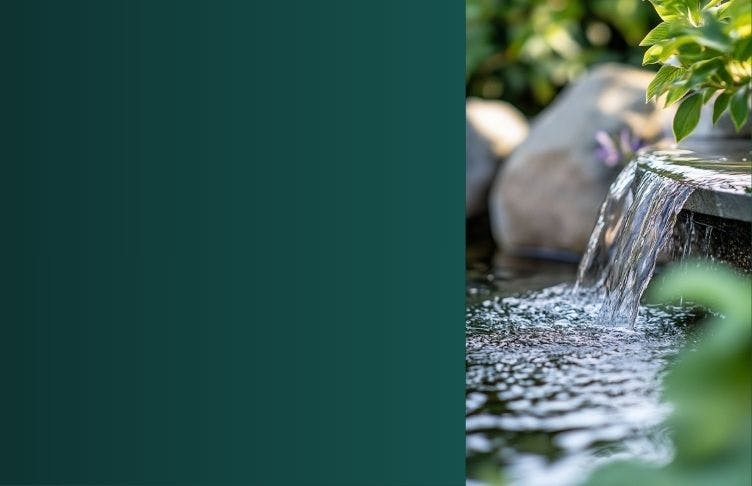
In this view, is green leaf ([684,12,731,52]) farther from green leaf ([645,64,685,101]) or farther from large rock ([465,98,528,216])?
large rock ([465,98,528,216])

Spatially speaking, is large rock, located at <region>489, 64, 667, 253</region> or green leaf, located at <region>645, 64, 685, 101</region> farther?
large rock, located at <region>489, 64, 667, 253</region>

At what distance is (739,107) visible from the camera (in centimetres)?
211

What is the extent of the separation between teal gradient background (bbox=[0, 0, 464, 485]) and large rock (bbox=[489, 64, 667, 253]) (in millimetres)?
2257

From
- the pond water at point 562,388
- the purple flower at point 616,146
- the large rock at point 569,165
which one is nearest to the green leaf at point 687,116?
the pond water at point 562,388

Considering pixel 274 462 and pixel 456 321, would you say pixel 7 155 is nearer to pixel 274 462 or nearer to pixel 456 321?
pixel 274 462

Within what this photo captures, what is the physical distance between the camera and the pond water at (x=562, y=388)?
1851 mm

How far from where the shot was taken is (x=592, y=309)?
297 cm

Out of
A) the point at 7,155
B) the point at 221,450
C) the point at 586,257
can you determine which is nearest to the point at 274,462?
the point at 221,450

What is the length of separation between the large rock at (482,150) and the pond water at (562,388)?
6.44 ft

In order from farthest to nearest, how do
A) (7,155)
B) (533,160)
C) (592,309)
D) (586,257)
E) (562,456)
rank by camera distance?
(533,160) < (586,257) < (592,309) < (7,155) < (562,456)

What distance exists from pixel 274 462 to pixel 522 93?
5.06 metres

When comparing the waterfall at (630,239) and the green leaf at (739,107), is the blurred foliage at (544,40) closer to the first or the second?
the waterfall at (630,239)

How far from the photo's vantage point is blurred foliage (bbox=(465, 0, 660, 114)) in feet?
21.2

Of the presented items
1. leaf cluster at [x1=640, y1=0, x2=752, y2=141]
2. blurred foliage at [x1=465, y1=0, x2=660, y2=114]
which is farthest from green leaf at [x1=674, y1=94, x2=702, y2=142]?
blurred foliage at [x1=465, y1=0, x2=660, y2=114]
